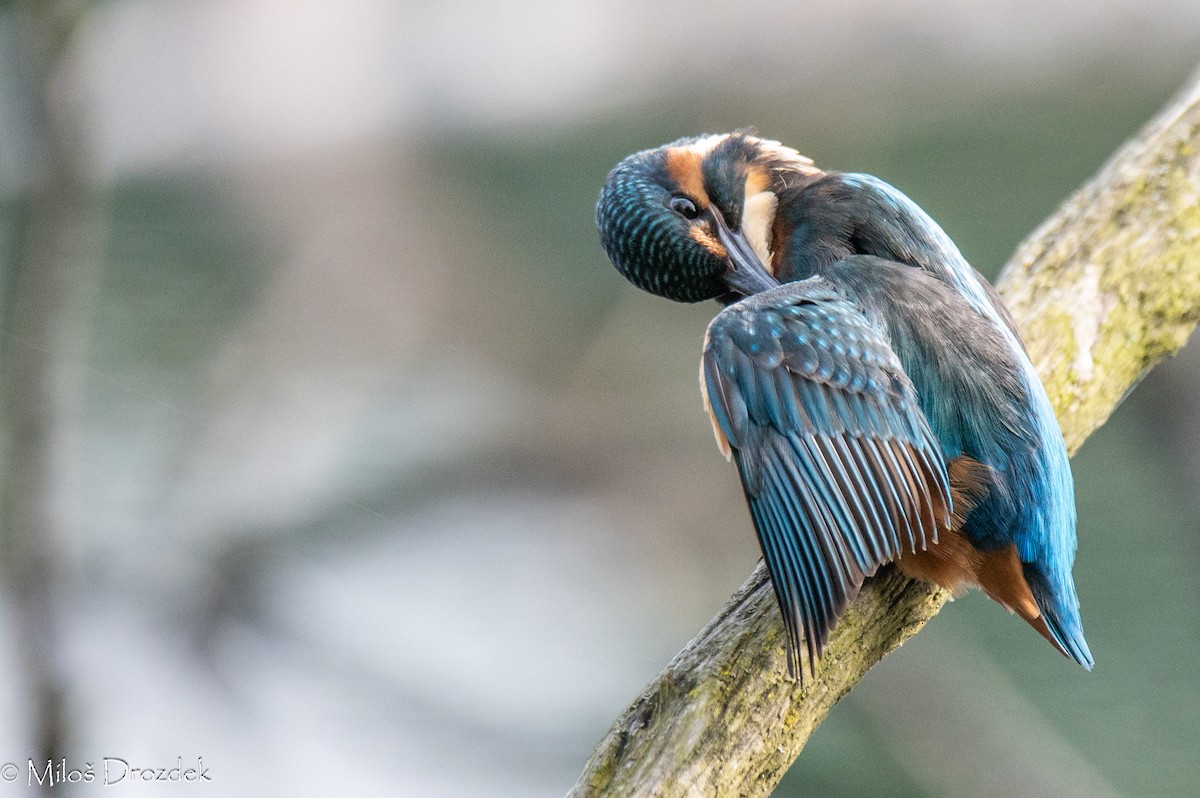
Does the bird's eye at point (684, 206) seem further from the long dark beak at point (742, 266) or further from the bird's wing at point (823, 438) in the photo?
the bird's wing at point (823, 438)

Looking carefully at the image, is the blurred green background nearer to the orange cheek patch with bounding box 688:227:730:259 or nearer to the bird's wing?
the orange cheek patch with bounding box 688:227:730:259

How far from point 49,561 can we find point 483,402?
2341 mm

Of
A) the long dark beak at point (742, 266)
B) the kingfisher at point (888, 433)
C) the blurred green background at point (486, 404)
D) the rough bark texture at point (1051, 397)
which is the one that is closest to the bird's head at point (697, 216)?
the long dark beak at point (742, 266)

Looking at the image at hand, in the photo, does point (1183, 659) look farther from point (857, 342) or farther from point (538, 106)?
point (538, 106)

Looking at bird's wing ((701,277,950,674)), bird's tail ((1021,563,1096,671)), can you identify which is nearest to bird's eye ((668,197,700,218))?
bird's wing ((701,277,950,674))

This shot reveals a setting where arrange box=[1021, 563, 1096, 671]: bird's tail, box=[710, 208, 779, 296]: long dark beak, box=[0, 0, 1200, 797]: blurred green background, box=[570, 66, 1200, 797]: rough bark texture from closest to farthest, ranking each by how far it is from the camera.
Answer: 1. box=[570, 66, 1200, 797]: rough bark texture
2. box=[1021, 563, 1096, 671]: bird's tail
3. box=[710, 208, 779, 296]: long dark beak
4. box=[0, 0, 1200, 797]: blurred green background

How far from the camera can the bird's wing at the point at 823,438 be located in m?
1.22

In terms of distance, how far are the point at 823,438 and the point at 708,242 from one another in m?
0.40

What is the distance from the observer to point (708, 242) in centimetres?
154

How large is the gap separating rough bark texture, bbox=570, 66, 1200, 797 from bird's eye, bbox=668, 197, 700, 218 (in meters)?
0.49

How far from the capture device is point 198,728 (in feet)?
10.0

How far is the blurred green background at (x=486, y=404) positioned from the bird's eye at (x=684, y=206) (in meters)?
1.38

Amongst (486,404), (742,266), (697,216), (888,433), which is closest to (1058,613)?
(888,433)

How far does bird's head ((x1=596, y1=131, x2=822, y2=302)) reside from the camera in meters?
1.53
